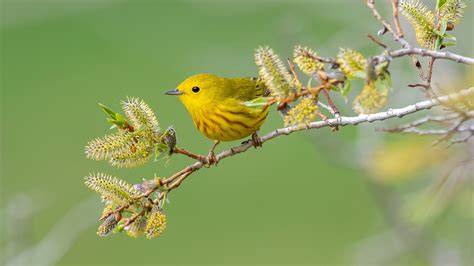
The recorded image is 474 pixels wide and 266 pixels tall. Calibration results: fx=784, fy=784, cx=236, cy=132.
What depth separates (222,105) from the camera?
3793mm

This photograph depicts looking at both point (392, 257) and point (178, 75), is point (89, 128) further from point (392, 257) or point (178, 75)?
point (392, 257)

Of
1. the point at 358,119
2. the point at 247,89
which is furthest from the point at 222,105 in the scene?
the point at 358,119

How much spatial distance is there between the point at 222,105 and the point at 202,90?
22 cm

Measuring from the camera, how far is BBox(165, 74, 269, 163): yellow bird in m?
3.64

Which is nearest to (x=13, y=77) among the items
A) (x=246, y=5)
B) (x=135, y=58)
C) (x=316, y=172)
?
(x=135, y=58)

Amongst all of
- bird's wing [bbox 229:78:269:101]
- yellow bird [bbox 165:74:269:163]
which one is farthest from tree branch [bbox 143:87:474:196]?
bird's wing [bbox 229:78:269:101]

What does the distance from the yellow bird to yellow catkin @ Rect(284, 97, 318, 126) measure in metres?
1.67

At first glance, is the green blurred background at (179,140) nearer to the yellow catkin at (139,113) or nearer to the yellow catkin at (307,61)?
the yellow catkin at (139,113)

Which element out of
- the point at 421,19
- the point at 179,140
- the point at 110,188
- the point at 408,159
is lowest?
the point at 179,140

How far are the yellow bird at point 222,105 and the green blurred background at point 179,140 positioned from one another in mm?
1728

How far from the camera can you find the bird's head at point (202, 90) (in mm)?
3925

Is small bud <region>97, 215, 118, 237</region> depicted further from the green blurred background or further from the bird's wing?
the green blurred background

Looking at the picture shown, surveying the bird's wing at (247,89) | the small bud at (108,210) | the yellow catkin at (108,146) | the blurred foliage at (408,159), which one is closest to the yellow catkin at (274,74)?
the blurred foliage at (408,159)

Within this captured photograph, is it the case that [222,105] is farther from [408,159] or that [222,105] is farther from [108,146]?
[408,159]
